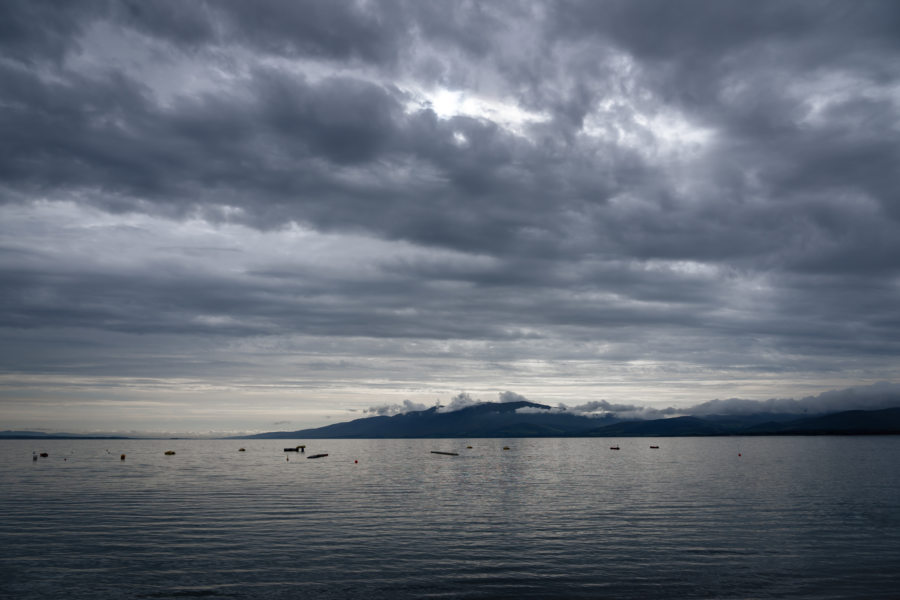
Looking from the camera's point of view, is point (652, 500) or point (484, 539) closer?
point (484, 539)

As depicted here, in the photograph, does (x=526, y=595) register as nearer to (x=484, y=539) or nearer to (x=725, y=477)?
(x=484, y=539)

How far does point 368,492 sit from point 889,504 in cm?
7183

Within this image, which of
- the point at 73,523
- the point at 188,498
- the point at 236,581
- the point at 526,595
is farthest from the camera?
the point at 188,498

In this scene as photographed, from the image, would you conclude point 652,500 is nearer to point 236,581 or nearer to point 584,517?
point 584,517

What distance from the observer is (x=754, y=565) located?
45156 mm

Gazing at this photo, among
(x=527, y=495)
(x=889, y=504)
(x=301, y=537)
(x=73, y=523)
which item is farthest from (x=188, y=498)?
(x=889, y=504)

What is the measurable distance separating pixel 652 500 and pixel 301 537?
49.5 metres

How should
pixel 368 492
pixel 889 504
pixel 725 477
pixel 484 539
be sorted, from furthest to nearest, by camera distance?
A: pixel 725 477
pixel 368 492
pixel 889 504
pixel 484 539

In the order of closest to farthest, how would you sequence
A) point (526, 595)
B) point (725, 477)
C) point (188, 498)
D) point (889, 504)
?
point (526, 595) → point (889, 504) → point (188, 498) → point (725, 477)

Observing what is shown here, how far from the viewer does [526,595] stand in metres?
37.7

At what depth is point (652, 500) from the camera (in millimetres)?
82688

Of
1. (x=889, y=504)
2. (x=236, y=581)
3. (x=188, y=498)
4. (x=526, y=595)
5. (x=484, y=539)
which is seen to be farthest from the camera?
(x=188, y=498)

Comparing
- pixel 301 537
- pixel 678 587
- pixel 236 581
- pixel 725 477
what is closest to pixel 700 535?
pixel 678 587

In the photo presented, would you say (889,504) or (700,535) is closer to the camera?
(700,535)
